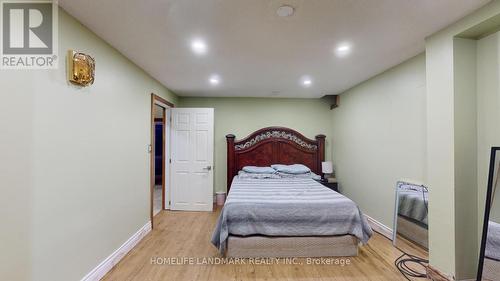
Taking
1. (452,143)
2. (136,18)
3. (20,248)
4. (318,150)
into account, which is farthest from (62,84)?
(318,150)

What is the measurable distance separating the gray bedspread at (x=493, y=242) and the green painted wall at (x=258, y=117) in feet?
10.6

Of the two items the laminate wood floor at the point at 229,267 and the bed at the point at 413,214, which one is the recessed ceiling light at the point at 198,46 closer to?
the laminate wood floor at the point at 229,267

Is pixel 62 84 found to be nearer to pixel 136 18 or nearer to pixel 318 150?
pixel 136 18

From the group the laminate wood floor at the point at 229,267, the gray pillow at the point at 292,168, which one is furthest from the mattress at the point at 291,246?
the gray pillow at the point at 292,168

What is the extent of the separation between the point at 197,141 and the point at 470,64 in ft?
12.6

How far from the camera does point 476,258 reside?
1.96m

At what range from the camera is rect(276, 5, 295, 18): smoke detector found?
166 centimetres

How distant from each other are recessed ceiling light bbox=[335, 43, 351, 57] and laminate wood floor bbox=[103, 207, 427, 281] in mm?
2300

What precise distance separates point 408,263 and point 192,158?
140 inches

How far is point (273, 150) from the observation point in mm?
4762

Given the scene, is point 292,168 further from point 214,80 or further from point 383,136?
point 214,80

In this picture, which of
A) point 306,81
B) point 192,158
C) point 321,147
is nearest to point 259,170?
point 192,158

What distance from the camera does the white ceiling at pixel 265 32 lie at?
1668 millimetres

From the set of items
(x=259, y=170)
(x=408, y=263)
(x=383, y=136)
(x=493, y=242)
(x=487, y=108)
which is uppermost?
(x=487, y=108)
